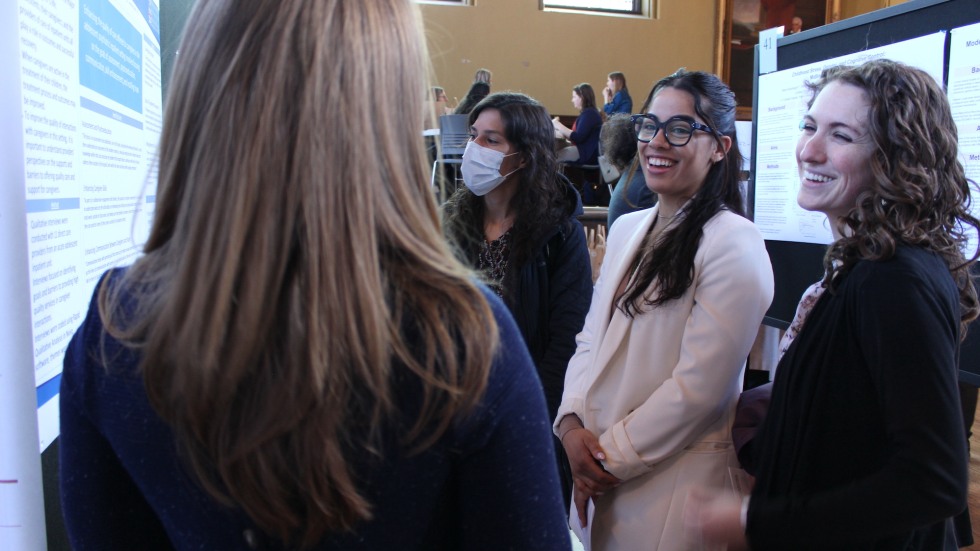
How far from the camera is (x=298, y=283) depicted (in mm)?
696

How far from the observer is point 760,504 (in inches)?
50.5

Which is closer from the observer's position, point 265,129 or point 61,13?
point 265,129

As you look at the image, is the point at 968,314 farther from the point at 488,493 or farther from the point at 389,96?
the point at 389,96

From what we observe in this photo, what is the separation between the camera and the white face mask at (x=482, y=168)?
260 centimetres

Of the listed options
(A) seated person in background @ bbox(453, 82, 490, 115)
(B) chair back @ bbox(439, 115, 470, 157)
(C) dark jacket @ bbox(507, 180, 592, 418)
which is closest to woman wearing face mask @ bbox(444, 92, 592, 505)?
(C) dark jacket @ bbox(507, 180, 592, 418)

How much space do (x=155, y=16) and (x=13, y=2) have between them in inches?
44.5

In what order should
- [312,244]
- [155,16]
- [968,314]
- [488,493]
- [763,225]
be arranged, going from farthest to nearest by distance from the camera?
1. [763,225]
2. [155,16]
3. [968,314]
4. [488,493]
5. [312,244]

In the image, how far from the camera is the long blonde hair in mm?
688

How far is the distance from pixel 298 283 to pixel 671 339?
1235 mm

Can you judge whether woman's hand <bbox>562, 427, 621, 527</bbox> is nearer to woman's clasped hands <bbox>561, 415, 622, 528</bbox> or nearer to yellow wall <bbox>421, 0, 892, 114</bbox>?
woman's clasped hands <bbox>561, 415, 622, 528</bbox>

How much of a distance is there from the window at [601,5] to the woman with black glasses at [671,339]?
10815 mm

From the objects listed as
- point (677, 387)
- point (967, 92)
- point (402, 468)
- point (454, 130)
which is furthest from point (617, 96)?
point (402, 468)

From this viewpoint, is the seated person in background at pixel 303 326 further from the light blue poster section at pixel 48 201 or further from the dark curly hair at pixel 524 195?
the dark curly hair at pixel 524 195

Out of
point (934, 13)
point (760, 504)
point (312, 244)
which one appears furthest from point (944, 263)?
point (934, 13)
